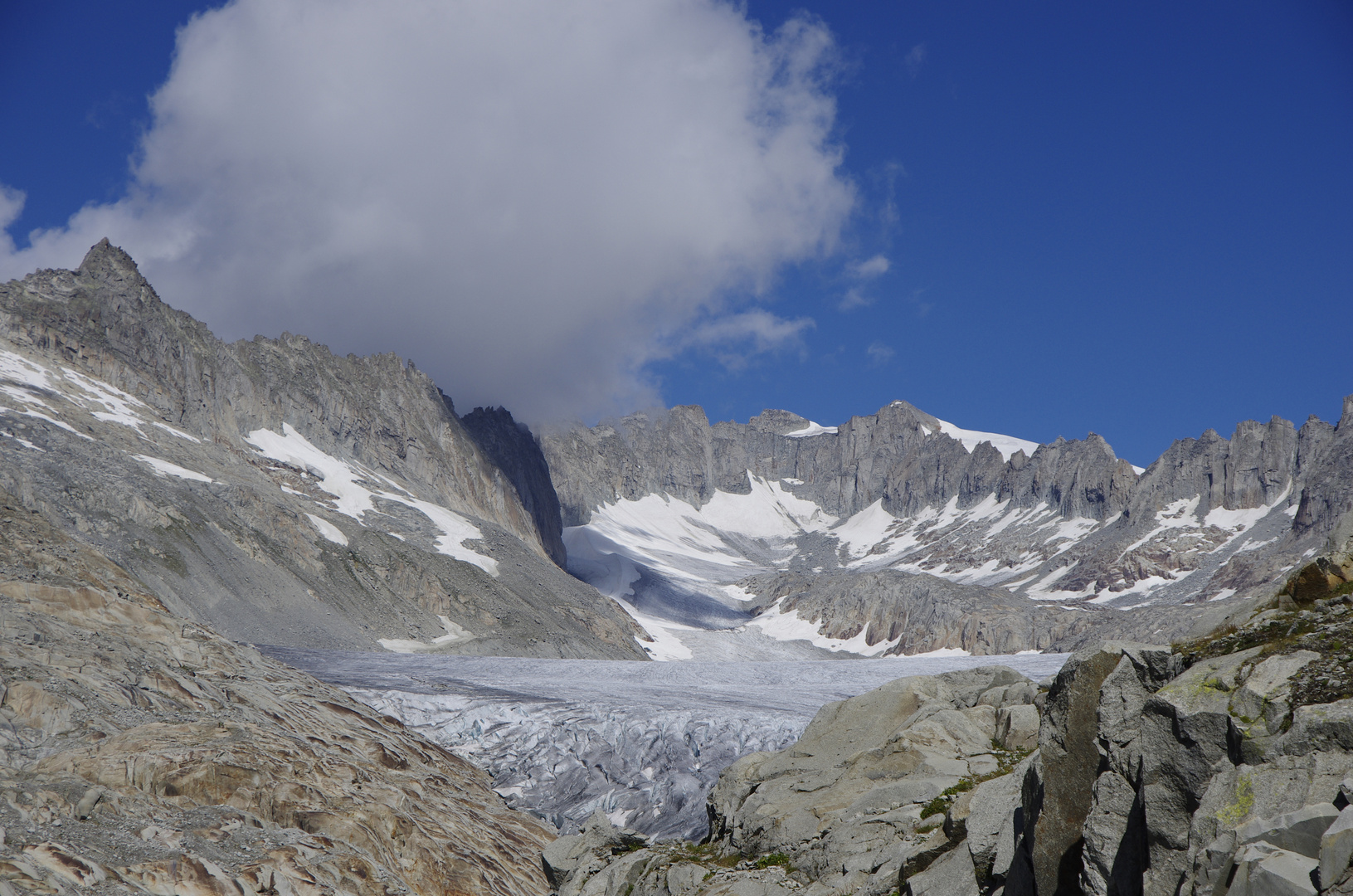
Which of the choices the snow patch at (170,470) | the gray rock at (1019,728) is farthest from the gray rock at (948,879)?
the snow patch at (170,470)

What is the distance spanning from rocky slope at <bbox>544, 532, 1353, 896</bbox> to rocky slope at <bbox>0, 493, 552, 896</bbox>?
11.8 metres

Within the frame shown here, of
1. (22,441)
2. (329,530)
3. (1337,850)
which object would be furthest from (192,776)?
(329,530)

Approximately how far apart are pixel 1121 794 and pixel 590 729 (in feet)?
138

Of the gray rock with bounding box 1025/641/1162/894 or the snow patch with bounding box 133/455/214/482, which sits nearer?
the gray rock with bounding box 1025/641/1162/894

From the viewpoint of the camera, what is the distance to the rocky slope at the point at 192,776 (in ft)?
71.4

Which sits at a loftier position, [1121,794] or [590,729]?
[1121,794]

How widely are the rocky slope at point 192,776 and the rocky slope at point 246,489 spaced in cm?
4518

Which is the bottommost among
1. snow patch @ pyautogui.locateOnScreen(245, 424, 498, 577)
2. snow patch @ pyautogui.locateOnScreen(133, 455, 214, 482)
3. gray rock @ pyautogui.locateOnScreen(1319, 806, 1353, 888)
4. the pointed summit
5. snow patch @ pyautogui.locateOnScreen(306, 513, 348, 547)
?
gray rock @ pyautogui.locateOnScreen(1319, 806, 1353, 888)

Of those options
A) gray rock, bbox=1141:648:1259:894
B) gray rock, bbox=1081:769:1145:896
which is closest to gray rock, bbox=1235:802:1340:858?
gray rock, bbox=1141:648:1259:894

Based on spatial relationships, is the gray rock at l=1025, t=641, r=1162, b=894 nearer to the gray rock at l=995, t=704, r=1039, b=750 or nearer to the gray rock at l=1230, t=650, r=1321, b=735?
the gray rock at l=1230, t=650, r=1321, b=735

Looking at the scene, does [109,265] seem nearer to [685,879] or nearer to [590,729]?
[590,729]

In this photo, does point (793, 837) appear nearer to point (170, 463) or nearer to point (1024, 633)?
point (170, 463)

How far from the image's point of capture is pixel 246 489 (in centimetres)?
10525

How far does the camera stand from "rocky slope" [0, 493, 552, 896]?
2177 centimetres
